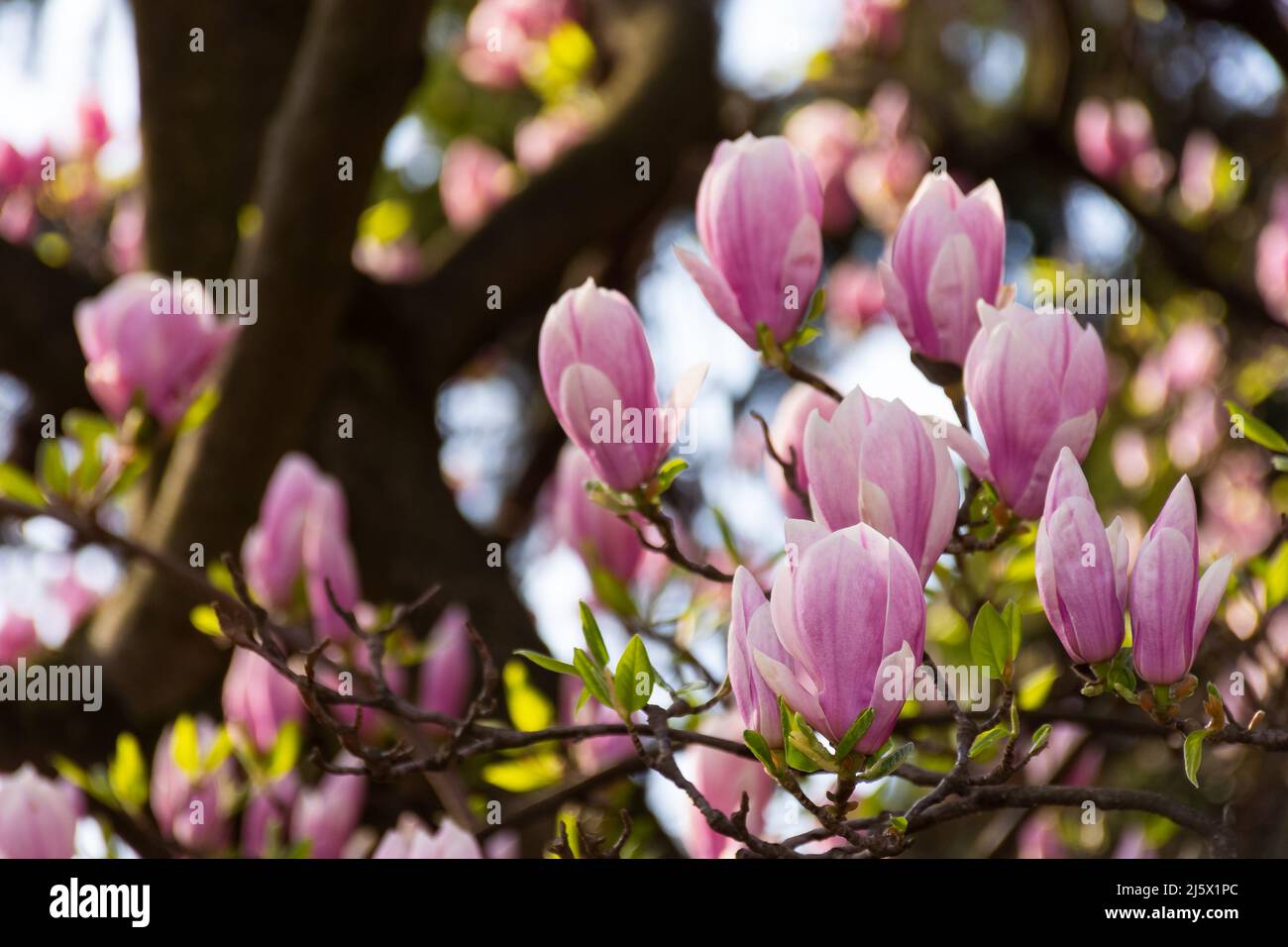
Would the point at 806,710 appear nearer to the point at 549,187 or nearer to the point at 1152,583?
the point at 1152,583

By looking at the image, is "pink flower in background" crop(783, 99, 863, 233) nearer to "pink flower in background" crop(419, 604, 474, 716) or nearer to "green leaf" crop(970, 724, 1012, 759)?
"pink flower in background" crop(419, 604, 474, 716)

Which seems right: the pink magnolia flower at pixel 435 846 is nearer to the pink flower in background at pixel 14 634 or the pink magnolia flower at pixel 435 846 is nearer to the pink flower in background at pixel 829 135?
the pink flower in background at pixel 14 634

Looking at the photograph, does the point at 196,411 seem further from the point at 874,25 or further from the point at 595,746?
the point at 874,25

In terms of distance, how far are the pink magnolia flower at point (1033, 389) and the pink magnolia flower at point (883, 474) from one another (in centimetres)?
6

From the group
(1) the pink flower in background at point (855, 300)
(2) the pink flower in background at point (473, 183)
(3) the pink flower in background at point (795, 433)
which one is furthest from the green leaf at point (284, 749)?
(1) the pink flower in background at point (855, 300)

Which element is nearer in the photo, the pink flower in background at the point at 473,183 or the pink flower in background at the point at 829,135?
the pink flower in background at the point at 473,183

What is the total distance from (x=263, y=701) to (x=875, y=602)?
→ 32.9 inches

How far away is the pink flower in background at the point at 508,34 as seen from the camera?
10.3ft

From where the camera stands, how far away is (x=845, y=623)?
688mm

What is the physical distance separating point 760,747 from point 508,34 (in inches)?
106

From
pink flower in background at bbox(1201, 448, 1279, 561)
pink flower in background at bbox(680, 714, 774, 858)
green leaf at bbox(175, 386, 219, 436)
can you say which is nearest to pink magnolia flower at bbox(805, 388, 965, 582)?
pink flower in background at bbox(680, 714, 774, 858)

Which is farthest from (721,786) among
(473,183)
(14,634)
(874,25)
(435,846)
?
(874,25)

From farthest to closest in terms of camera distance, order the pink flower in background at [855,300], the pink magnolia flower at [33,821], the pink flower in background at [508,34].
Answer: the pink flower in background at [855,300]
the pink flower in background at [508,34]
the pink magnolia flower at [33,821]
